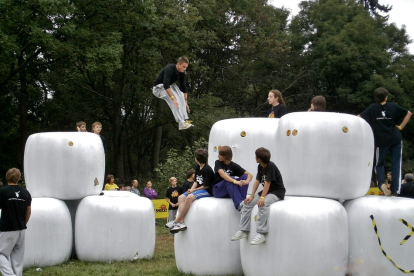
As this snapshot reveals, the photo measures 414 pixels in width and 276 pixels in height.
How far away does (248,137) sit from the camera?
11039 mm

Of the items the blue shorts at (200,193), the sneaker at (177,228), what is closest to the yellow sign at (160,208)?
the blue shorts at (200,193)

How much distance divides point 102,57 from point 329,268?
17723 millimetres

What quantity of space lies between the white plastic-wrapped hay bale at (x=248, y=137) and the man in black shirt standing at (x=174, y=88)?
49.8 inches

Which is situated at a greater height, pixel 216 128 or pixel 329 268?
pixel 216 128

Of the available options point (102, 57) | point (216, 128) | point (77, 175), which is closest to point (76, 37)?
point (102, 57)

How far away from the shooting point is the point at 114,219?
13.1 metres

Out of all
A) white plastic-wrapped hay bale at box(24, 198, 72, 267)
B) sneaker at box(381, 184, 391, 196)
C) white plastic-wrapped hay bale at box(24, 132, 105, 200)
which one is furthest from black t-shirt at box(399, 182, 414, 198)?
white plastic-wrapped hay bale at box(24, 198, 72, 267)

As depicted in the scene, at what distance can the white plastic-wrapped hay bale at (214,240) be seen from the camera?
10.7 metres

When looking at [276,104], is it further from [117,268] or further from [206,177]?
[117,268]

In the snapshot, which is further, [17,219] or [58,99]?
[58,99]

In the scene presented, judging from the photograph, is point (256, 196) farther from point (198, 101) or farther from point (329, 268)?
point (198, 101)

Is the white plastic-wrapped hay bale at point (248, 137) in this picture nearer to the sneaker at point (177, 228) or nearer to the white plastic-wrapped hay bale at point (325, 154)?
the white plastic-wrapped hay bale at point (325, 154)

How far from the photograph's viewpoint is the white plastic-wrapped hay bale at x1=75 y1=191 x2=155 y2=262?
13016 mm

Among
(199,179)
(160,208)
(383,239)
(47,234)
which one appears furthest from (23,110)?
(383,239)
